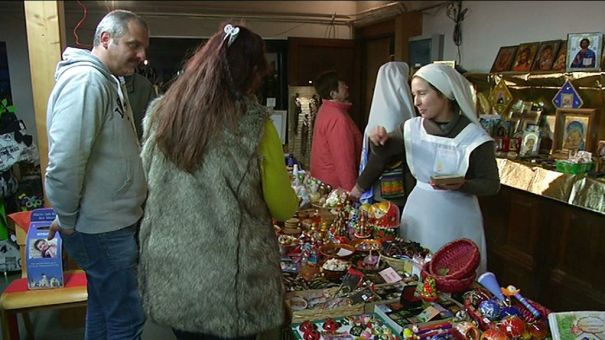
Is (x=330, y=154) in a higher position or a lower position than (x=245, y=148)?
lower

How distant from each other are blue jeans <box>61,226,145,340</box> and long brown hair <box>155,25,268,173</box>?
0.56m

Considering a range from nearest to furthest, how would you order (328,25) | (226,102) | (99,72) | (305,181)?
(226,102)
(99,72)
(305,181)
(328,25)

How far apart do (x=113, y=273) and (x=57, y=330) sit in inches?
53.7

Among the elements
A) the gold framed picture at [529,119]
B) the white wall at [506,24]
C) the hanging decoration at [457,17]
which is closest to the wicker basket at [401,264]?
the gold framed picture at [529,119]

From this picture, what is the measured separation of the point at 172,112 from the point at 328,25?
475 cm

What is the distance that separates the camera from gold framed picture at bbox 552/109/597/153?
8.83 feet

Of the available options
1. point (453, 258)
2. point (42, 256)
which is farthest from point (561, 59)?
point (42, 256)

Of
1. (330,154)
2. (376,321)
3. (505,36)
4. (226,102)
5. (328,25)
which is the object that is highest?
(328,25)

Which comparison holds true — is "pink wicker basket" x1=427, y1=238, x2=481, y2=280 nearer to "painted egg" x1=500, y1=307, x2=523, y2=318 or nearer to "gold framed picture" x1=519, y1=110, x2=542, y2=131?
"painted egg" x1=500, y1=307, x2=523, y2=318

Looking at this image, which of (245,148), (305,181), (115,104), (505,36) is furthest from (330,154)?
(245,148)

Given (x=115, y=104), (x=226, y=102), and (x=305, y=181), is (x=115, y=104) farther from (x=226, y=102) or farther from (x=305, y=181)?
(x=305, y=181)

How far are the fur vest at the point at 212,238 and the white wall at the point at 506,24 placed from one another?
2554mm

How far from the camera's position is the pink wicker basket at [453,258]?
148 cm

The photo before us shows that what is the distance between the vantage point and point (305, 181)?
278cm
